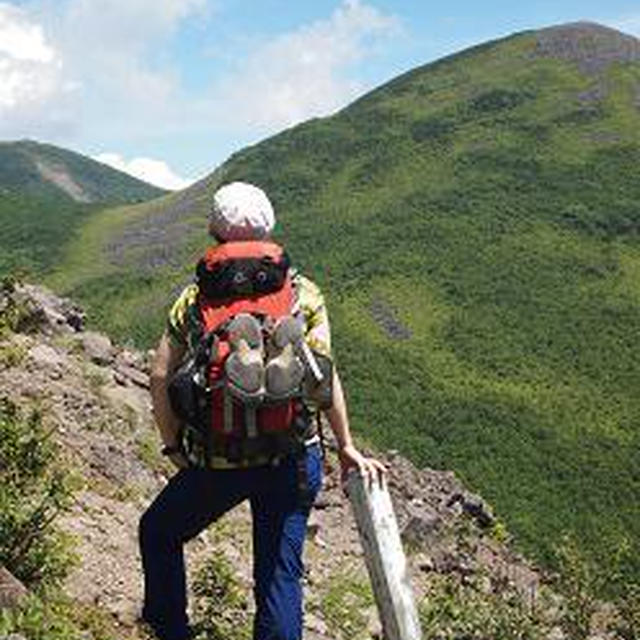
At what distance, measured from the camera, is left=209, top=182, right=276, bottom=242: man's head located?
18.2 ft

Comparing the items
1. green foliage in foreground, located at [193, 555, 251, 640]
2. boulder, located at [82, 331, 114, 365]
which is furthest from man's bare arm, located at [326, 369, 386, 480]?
boulder, located at [82, 331, 114, 365]

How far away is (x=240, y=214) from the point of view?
18.2ft

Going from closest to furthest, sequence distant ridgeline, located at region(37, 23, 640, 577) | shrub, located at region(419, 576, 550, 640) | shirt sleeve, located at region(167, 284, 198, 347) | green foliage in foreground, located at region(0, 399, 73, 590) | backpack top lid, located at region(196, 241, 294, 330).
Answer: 1. backpack top lid, located at region(196, 241, 294, 330)
2. shirt sleeve, located at region(167, 284, 198, 347)
3. green foliage in foreground, located at region(0, 399, 73, 590)
4. shrub, located at region(419, 576, 550, 640)
5. distant ridgeline, located at region(37, 23, 640, 577)

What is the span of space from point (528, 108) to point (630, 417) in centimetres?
8776

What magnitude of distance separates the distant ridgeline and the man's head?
255 ft

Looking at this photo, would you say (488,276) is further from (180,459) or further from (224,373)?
(224,373)

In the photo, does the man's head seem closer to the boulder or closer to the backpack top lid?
the backpack top lid

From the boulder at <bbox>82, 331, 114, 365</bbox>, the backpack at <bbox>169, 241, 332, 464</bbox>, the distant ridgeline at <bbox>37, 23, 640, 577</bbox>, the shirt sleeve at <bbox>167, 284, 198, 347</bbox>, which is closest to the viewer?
the backpack at <bbox>169, 241, 332, 464</bbox>

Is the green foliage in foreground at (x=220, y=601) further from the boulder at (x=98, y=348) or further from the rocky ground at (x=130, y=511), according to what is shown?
the boulder at (x=98, y=348)

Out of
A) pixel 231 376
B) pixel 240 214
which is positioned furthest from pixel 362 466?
pixel 240 214

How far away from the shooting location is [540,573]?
2006 centimetres

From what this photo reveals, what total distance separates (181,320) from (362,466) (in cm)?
112

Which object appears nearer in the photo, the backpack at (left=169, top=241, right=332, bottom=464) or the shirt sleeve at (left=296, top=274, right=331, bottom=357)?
the backpack at (left=169, top=241, right=332, bottom=464)

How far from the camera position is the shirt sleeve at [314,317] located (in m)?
5.46
